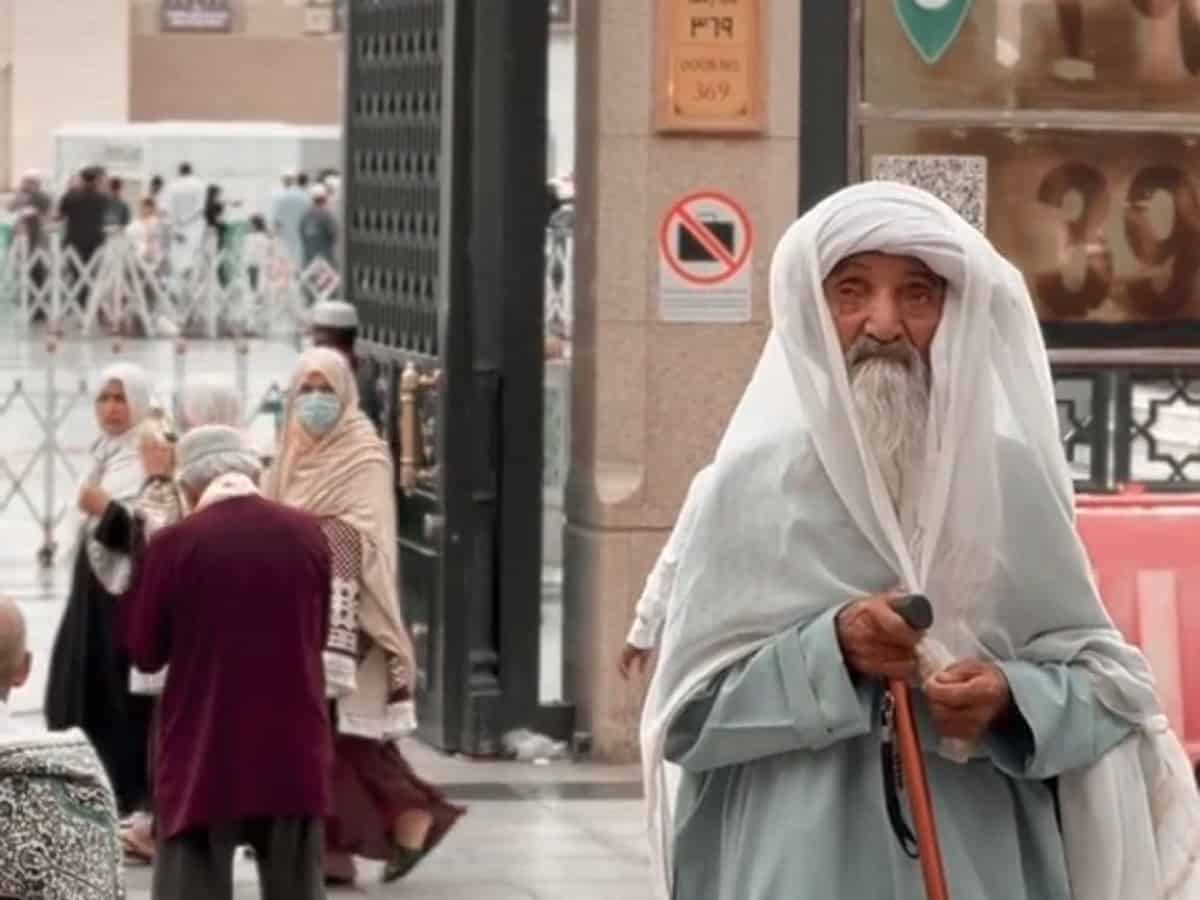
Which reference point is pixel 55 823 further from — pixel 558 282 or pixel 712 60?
pixel 558 282

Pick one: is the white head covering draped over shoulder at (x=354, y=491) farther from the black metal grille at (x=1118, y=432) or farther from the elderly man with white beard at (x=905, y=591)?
the elderly man with white beard at (x=905, y=591)

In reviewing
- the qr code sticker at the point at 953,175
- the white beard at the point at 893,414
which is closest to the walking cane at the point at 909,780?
the white beard at the point at 893,414

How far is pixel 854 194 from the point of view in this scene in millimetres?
4281

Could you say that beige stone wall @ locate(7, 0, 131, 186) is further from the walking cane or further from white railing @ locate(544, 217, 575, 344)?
the walking cane

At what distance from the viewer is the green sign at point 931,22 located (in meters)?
11.7

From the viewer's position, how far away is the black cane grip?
3.99 meters

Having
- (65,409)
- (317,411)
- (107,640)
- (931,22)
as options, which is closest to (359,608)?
(317,411)

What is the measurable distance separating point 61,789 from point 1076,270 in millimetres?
7475

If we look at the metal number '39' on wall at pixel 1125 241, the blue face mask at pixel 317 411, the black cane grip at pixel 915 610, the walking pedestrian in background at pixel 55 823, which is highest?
the metal number '39' on wall at pixel 1125 241

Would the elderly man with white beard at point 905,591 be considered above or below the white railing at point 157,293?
above

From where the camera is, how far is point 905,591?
13.5 feet

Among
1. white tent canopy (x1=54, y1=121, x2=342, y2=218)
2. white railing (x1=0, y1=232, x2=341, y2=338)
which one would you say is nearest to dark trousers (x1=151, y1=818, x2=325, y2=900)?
white railing (x1=0, y1=232, x2=341, y2=338)

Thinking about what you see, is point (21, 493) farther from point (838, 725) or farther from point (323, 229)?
point (323, 229)

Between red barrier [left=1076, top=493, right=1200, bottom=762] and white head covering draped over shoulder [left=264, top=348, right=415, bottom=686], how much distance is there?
7.21ft
